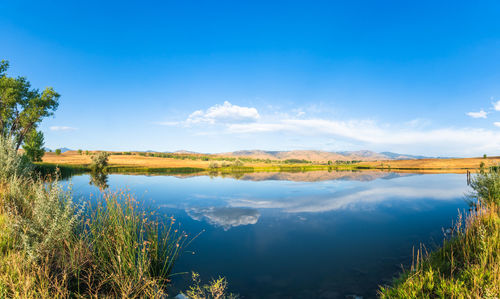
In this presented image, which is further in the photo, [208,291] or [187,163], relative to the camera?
[187,163]

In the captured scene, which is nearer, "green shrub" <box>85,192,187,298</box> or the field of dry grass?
"green shrub" <box>85,192,187,298</box>

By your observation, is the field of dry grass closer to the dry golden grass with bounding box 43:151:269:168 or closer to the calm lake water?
the dry golden grass with bounding box 43:151:269:168

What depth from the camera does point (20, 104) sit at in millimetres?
28438

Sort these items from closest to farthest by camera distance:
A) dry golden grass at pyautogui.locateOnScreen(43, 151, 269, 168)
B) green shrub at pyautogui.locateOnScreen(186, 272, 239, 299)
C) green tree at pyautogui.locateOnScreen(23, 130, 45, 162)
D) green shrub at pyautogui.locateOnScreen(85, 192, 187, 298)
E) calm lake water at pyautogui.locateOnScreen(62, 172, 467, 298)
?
green shrub at pyautogui.locateOnScreen(85, 192, 187, 298) < green shrub at pyautogui.locateOnScreen(186, 272, 239, 299) < calm lake water at pyautogui.locateOnScreen(62, 172, 467, 298) < green tree at pyautogui.locateOnScreen(23, 130, 45, 162) < dry golden grass at pyautogui.locateOnScreen(43, 151, 269, 168)

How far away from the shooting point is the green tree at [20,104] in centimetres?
2595

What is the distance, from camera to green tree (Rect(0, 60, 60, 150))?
25953 millimetres

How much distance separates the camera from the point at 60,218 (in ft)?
19.8

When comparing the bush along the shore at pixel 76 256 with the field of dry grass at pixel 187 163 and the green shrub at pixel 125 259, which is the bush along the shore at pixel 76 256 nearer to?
the green shrub at pixel 125 259

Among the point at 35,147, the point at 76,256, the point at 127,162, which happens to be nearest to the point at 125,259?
the point at 76,256

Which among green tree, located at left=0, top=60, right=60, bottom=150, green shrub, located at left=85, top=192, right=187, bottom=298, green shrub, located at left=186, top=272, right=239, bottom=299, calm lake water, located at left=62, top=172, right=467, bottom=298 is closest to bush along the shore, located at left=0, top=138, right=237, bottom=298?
green shrub, located at left=85, top=192, right=187, bottom=298

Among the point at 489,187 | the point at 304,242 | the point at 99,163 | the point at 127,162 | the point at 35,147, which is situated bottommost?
the point at 304,242

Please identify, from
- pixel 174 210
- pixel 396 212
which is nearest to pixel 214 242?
pixel 174 210

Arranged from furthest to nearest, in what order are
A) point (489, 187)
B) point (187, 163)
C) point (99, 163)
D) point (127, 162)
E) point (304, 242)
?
point (187, 163)
point (127, 162)
point (99, 163)
point (489, 187)
point (304, 242)

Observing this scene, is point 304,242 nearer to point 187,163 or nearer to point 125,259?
point 125,259
